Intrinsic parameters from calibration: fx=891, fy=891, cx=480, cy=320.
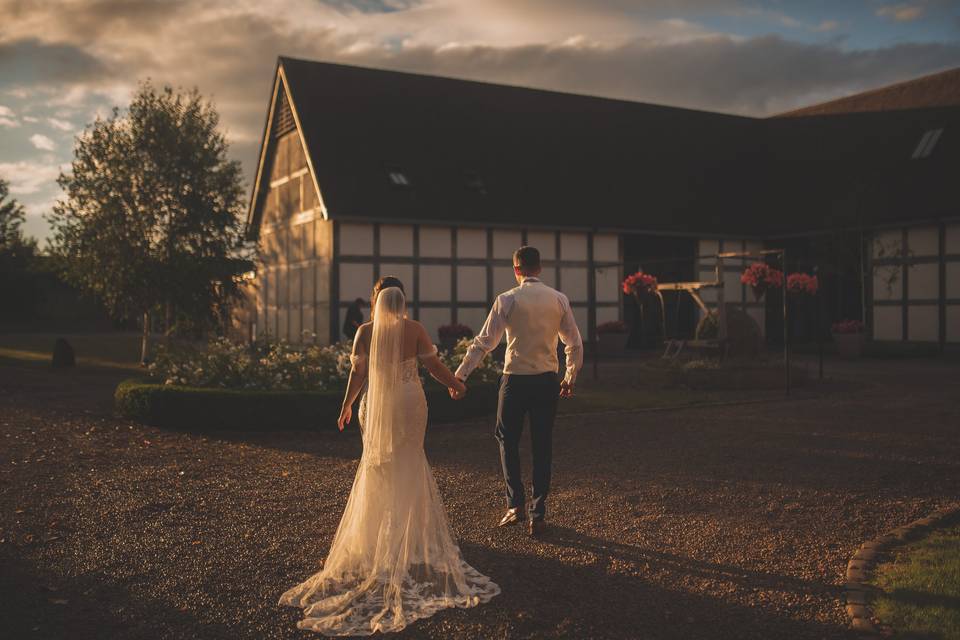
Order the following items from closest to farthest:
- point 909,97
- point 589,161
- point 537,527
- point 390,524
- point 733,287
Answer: point 390,524 → point 537,527 → point 909,97 → point 589,161 → point 733,287

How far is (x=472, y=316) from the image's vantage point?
2423cm

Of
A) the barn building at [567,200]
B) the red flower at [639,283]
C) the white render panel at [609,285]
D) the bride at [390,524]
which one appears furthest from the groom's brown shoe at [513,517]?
the white render panel at [609,285]

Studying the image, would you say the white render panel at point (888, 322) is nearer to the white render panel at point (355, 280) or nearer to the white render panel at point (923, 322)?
the white render panel at point (923, 322)

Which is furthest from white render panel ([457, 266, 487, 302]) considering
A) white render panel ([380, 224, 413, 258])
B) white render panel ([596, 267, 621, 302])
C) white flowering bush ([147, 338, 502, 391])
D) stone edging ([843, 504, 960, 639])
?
stone edging ([843, 504, 960, 639])

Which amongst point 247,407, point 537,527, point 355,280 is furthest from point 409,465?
point 355,280

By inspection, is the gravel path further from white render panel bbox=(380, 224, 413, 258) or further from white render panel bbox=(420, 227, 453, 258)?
white render panel bbox=(420, 227, 453, 258)

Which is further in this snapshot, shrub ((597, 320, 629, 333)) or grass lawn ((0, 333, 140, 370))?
shrub ((597, 320, 629, 333))

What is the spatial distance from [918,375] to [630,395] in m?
6.88

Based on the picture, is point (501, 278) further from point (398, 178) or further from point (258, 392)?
point (258, 392)

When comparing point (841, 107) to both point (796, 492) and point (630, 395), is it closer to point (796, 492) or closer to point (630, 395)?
point (630, 395)

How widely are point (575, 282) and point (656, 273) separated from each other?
384 cm

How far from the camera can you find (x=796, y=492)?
7.61m

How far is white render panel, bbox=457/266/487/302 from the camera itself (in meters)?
24.0

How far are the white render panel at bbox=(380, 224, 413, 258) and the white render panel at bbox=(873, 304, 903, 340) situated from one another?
13178 millimetres
